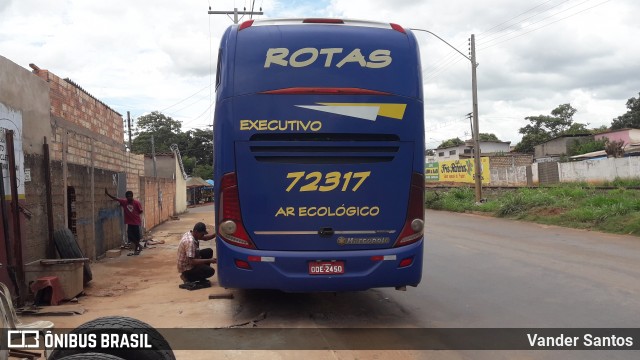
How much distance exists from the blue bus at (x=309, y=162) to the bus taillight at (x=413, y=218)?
5 centimetres

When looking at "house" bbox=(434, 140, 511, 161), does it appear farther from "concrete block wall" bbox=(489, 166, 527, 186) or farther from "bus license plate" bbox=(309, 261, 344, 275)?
"bus license plate" bbox=(309, 261, 344, 275)

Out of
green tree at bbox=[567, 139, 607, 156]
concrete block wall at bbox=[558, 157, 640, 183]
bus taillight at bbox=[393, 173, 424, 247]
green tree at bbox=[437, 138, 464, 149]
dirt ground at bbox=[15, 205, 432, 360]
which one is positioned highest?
green tree at bbox=[437, 138, 464, 149]

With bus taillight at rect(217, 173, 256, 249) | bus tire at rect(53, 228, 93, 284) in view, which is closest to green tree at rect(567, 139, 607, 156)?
bus tire at rect(53, 228, 93, 284)

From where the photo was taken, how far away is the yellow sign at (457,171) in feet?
138

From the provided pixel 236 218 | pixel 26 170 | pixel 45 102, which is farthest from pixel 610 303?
pixel 45 102

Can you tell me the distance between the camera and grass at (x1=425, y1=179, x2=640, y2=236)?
53.6ft

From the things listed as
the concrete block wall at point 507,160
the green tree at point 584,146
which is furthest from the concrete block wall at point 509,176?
the green tree at point 584,146

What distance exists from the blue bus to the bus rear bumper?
11 mm

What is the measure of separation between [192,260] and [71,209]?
114 inches

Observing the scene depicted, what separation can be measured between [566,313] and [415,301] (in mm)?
1966

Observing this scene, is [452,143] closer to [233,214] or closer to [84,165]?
[84,165]

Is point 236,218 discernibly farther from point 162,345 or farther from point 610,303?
point 610,303

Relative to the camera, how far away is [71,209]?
9.62 metres

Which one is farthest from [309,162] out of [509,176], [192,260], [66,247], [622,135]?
[622,135]
